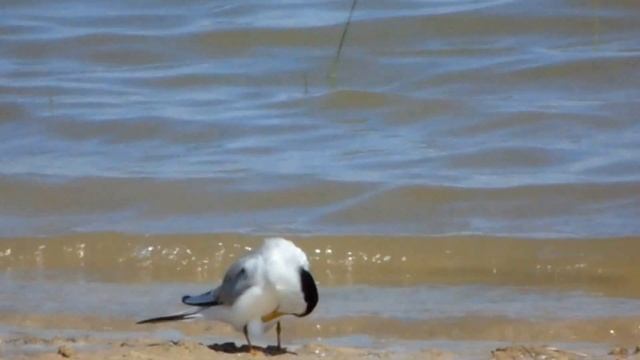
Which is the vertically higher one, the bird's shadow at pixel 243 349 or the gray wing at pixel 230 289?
the gray wing at pixel 230 289

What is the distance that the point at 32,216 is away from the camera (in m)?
9.76

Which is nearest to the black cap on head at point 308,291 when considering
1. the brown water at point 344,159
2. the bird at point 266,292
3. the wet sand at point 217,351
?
the bird at point 266,292

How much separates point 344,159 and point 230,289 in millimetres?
3363

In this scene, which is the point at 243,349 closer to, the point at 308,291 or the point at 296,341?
the point at 308,291

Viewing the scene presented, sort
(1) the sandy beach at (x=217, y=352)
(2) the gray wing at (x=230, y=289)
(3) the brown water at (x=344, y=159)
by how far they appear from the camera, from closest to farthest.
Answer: (1) the sandy beach at (x=217, y=352) → (2) the gray wing at (x=230, y=289) → (3) the brown water at (x=344, y=159)

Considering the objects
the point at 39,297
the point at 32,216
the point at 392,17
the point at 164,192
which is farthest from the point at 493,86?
the point at 39,297

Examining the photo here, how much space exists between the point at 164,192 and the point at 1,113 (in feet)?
8.50

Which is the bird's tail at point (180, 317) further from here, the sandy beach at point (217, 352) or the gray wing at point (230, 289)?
the sandy beach at point (217, 352)

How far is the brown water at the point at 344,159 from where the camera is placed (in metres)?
8.48

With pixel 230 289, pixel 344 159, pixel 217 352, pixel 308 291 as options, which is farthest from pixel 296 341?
pixel 344 159

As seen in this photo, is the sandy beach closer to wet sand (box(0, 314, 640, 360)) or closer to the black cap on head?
wet sand (box(0, 314, 640, 360))

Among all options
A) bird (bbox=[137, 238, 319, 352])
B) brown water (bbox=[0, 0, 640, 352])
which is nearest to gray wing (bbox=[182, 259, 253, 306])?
bird (bbox=[137, 238, 319, 352])

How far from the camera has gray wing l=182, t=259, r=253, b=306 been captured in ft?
24.1

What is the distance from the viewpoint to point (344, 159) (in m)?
10.7
